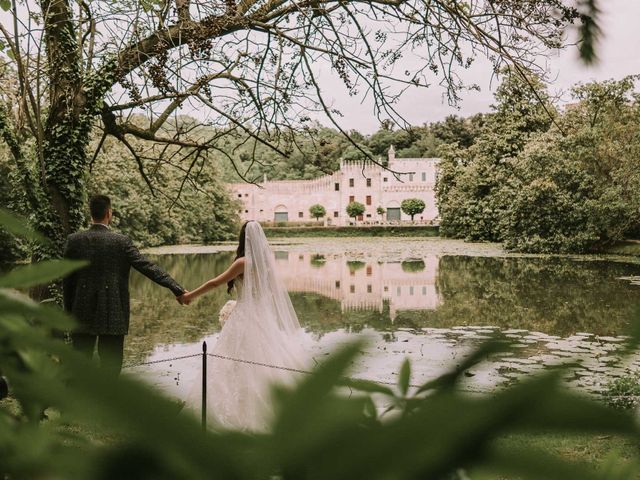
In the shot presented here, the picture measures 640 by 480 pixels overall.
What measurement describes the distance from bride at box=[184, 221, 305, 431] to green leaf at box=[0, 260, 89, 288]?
4172mm

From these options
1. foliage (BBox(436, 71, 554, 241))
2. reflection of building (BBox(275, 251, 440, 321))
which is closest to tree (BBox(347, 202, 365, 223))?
foliage (BBox(436, 71, 554, 241))

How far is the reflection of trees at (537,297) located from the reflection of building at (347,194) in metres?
35.2

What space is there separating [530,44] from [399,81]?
100 cm

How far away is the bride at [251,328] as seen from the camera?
462 cm

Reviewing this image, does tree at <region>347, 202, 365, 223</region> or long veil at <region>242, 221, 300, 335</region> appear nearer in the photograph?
long veil at <region>242, 221, 300, 335</region>

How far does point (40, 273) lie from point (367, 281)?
17.5m

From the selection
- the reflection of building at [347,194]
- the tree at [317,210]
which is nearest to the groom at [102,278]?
the reflection of building at [347,194]

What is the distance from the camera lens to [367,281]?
58.3 ft

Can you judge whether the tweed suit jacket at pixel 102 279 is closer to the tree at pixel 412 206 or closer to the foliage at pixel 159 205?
the foliage at pixel 159 205

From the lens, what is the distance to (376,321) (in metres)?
11.4

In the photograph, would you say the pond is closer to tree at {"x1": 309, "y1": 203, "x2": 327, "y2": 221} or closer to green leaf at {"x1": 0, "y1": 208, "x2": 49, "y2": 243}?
green leaf at {"x1": 0, "y1": 208, "x2": 49, "y2": 243}

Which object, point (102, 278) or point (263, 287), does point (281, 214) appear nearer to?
point (263, 287)

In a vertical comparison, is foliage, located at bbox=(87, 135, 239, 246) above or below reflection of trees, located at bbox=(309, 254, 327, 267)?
above

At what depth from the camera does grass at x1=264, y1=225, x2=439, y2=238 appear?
4553 cm
